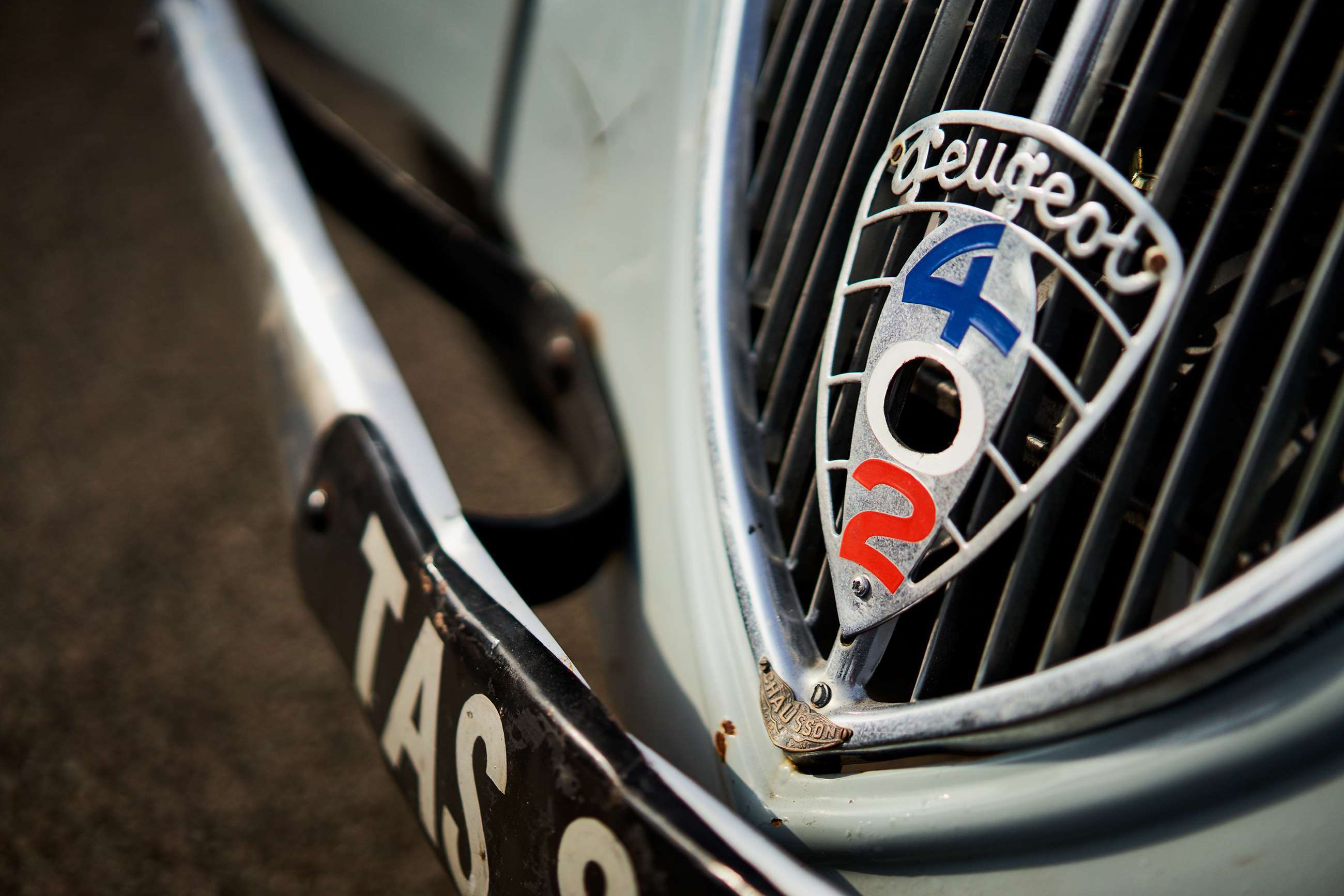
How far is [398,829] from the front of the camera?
1.41 metres

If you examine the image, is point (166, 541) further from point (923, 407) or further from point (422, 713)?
point (923, 407)

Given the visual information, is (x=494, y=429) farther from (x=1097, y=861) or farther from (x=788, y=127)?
(x=1097, y=861)

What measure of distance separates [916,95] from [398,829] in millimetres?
1225

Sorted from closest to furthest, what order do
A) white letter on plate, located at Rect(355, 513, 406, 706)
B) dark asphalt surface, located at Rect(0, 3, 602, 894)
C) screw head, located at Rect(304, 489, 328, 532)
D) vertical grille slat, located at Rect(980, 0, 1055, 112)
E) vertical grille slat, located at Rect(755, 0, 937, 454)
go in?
vertical grille slat, located at Rect(980, 0, 1055, 112), vertical grille slat, located at Rect(755, 0, 937, 454), white letter on plate, located at Rect(355, 513, 406, 706), screw head, located at Rect(304, 489, 328, 532), dark asphalt surface, located at Rect(0, 3, 602, 894)

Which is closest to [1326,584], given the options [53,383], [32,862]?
[32,862]

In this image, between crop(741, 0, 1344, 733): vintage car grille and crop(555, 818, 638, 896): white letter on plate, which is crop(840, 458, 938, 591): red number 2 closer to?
crop(741, 0, 1344, 733): vintage car grille

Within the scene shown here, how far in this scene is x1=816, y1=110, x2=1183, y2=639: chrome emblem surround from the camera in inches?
22.6

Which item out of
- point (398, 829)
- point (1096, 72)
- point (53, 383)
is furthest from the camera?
point (53, 383)

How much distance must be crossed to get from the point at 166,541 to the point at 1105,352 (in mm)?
1712

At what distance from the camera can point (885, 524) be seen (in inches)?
→ 26.9


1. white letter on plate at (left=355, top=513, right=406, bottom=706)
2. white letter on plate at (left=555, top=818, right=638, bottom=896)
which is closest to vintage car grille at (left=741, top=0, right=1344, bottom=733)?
white letter on plate at (left=555, top=818, right=638, bottom=896)

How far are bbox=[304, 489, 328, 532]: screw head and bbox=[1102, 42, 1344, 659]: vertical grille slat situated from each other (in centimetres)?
77

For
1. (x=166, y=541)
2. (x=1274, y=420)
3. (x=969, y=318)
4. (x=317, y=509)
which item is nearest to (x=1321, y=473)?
(x=1274, y=420)

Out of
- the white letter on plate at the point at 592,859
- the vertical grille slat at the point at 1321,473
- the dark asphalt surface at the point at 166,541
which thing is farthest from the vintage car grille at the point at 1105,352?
the dark asphalt surface at the point at 166,541
